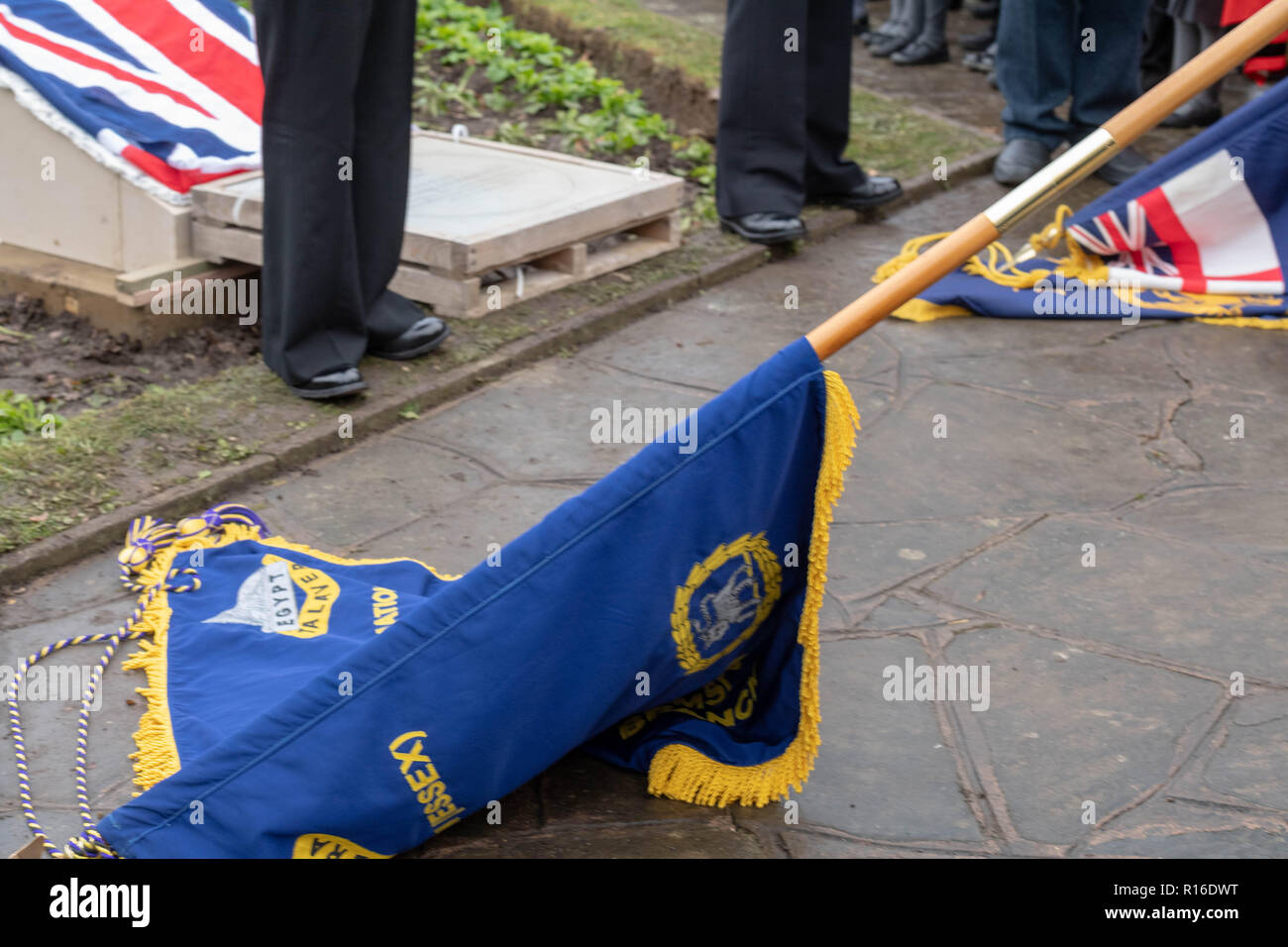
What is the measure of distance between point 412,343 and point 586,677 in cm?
203

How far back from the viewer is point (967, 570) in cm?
303

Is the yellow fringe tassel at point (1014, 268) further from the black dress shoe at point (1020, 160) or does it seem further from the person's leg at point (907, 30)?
the person's leg at point (907, 30)

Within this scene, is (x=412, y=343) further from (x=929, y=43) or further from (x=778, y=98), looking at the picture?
(x=929, y=43)

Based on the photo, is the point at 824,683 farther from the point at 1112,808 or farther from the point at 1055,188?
the point at 1055,188

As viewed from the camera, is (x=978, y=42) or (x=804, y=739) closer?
(x=804, y=739)

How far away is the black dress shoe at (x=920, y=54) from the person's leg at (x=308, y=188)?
548 cm

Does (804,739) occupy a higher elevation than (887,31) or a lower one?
lower

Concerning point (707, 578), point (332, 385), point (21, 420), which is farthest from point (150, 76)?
point (707, 578)

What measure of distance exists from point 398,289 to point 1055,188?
2492mm

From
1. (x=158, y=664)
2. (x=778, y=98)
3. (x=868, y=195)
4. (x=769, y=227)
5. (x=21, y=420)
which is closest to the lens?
(x=158, y=664)

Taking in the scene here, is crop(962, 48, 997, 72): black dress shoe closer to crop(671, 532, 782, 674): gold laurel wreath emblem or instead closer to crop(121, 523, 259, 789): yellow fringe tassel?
crop(121, 523, 259, 789): yellow fringe tassel

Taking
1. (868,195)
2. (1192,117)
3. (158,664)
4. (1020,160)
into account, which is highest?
(1192,117)

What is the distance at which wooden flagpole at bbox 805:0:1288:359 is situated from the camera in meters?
2.09
